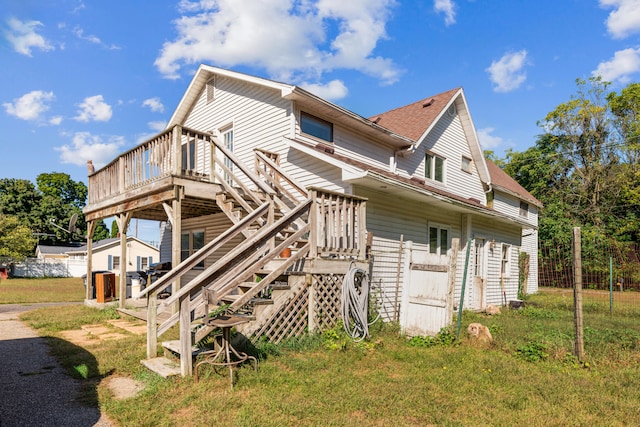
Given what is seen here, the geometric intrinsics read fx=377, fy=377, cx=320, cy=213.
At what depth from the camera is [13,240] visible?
1235 inches

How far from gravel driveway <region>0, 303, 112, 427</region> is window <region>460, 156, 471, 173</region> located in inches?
540

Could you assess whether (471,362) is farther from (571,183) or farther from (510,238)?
(571,183)

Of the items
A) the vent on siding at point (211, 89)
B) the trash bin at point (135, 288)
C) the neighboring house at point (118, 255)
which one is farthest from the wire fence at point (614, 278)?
the neighboring house at point (118, 255)

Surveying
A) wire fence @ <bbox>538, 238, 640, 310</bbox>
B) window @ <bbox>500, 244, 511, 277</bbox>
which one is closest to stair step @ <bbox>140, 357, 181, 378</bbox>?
wire fence @ <bbox>538, 238, 640, 310</bbox>

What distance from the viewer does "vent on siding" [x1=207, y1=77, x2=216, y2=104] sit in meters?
12.6

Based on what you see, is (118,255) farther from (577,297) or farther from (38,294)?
(577,297)

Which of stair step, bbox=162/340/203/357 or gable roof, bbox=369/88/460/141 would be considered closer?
stair step, bbox=162/340/203/357

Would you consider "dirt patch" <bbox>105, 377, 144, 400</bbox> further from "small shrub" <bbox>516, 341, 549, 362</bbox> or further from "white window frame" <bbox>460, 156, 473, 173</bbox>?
"white window frame" <bbox>460, 156, 473, 173</bbox>

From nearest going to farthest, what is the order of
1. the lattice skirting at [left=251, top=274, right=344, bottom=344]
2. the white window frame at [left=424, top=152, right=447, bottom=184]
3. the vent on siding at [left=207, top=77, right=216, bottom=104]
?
the lattice skirting at [left=251, top=274, right=344, bottom=344] → the vent on siding at [left=207, top=77, right=216, bottom=104] → the white window frame at [left=424, top=152, right=447, bottom=184]

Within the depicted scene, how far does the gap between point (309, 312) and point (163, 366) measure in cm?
242

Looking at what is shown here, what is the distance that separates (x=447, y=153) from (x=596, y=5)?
6568mm

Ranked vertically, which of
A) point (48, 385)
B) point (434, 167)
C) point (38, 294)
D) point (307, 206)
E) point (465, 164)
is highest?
point (465, 164)

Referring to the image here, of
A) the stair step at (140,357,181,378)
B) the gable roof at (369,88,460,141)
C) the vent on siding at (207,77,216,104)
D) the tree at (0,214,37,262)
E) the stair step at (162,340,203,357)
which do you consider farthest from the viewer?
the tree at (0,214,37,262)

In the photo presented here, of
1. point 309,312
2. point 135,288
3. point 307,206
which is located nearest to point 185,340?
point 309,312
